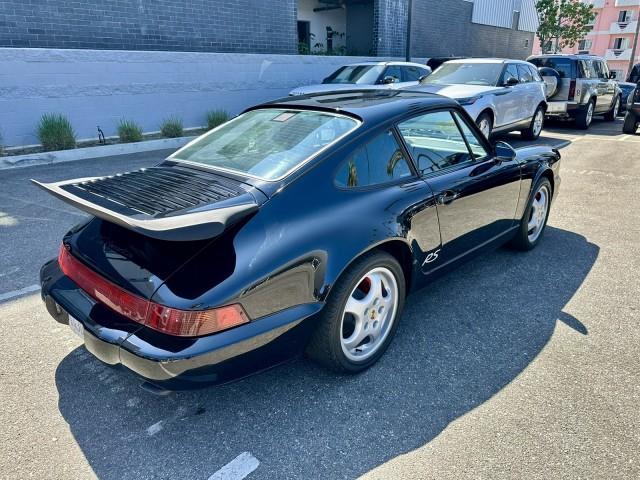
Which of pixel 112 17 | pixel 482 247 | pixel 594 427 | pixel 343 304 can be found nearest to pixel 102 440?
pixel 343 304

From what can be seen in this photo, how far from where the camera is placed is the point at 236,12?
1322 cm

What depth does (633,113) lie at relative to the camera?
11859 mm

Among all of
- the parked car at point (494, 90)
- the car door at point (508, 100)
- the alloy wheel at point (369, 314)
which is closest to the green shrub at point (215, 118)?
the parked car at point (494, 90)

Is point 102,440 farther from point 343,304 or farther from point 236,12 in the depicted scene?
point 236,12

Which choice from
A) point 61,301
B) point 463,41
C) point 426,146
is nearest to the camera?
point 61,301

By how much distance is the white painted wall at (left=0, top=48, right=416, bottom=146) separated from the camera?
901cm

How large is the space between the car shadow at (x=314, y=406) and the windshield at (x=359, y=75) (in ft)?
28.4

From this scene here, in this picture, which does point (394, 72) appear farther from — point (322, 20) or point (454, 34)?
point (454, 34)

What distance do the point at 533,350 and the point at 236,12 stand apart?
511 inches

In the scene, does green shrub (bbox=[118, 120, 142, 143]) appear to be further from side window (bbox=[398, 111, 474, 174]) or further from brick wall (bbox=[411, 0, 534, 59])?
brick wall (bbox=[411, 0, 534, 59])

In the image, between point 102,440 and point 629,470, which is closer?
point 629,470

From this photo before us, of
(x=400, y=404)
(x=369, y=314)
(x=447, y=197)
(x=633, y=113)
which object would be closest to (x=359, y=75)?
→ (x=633, y=113)

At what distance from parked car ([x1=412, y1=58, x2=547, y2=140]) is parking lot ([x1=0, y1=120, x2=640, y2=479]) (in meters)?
5.86

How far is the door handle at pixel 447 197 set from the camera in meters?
3.13
